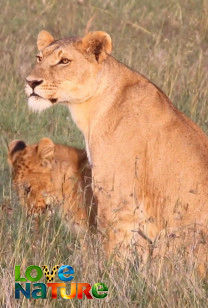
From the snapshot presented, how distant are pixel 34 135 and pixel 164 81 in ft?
5.54

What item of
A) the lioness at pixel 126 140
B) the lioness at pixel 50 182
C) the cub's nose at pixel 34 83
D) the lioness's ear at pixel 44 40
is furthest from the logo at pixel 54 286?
the lioness's ear at pixel 44 40

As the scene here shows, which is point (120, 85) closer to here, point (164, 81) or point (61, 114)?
point (61, 114)

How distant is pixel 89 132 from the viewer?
5.31 meters

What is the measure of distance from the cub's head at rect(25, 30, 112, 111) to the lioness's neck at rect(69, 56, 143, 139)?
3 cm

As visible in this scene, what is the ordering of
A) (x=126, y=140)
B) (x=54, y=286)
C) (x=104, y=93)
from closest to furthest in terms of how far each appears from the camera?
(x=54, y=286) → (x=126, y=140) → (x=104, y=93)

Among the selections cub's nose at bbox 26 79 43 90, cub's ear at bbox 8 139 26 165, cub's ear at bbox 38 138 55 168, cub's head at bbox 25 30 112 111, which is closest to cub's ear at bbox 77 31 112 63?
cub's head at bbox 25 30 112 111

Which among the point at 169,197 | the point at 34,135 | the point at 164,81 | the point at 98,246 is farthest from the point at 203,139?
the point at 164,81

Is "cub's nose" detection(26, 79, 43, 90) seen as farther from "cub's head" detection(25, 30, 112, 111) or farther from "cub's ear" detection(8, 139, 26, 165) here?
"cub's ear" detection(8, 139, 26, 165)

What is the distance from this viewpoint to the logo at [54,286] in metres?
4.28

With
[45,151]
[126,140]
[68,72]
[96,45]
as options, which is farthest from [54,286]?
[96,45]

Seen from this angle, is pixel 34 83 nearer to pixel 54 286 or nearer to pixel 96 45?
pixel 96 45

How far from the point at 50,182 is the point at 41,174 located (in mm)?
69

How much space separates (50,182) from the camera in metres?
5.41

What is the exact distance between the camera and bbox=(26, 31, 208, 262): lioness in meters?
5.05
